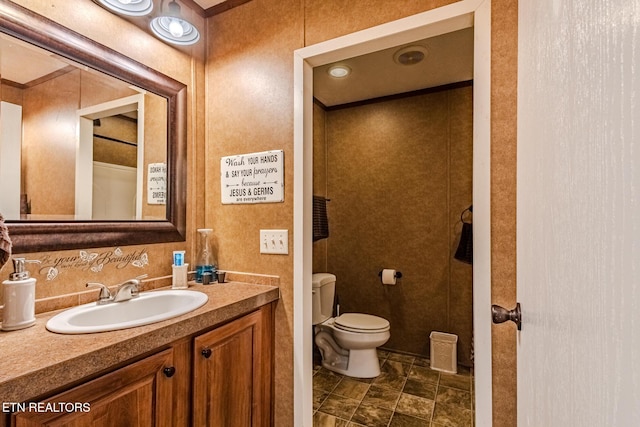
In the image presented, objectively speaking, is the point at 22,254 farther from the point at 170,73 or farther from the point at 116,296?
the point at 170,73

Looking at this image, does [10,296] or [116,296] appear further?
[116,296]

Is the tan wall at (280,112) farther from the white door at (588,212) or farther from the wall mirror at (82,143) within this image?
the white door at (588,212)

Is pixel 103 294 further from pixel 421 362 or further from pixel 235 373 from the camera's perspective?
pixel 421 362

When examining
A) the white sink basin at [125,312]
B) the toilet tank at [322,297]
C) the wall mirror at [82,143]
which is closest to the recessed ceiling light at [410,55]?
the wall mirror at [82,143]

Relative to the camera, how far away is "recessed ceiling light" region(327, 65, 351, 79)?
7.57 ft

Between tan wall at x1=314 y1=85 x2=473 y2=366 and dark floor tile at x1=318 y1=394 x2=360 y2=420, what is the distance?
883 mm

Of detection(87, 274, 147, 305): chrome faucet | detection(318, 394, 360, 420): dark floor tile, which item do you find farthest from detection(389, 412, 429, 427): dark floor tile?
detection(87, 274, 147, 305): chrome faucet

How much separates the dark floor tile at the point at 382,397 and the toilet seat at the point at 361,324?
39cm

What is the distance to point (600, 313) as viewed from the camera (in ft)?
0.84

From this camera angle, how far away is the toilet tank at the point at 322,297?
7.88ft

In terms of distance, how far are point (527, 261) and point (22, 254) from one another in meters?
1.58

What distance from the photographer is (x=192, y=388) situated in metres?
1.06

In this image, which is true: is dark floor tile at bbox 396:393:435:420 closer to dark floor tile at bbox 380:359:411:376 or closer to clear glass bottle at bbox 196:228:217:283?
dark floor tile at bbox 380:359:411:376

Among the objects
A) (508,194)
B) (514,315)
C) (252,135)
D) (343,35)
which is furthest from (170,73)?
(514,315)
